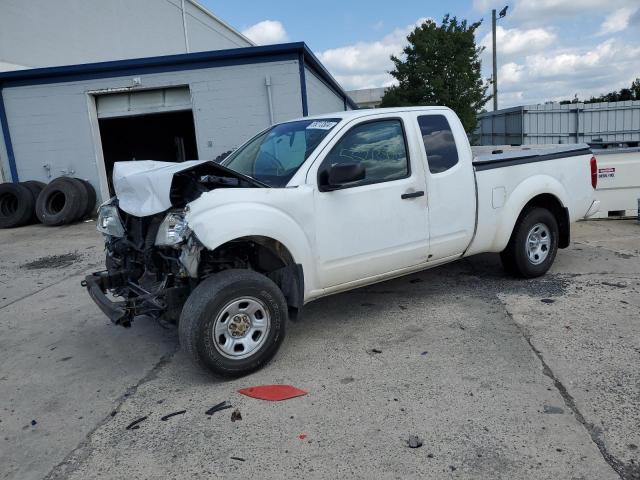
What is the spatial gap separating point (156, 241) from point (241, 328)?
0.91 metres

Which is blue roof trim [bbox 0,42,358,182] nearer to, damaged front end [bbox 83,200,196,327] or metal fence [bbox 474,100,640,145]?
metal fence [bbox 474,100,640,145]

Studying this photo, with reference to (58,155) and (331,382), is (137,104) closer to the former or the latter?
(58,155)

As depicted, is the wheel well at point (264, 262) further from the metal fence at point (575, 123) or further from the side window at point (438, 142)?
the metal fence at point (575, 123)

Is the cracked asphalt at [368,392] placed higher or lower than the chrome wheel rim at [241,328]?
lower

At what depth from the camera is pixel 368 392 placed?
11.6 feet

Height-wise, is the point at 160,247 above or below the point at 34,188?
below

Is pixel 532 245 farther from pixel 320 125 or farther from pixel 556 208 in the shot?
pixel 320 125

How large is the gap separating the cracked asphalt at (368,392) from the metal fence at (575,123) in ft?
38.9

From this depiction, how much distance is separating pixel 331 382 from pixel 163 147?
62.4 feet

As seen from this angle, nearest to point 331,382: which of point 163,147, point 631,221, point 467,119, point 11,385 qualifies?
point 11,385

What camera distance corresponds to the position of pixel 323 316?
5.12 metres

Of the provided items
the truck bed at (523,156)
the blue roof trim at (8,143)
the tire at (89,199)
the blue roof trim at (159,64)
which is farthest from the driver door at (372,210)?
the blue roof trim at (8,143)

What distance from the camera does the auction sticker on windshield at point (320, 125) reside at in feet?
14.7

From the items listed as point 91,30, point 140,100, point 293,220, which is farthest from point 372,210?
point 91,30
